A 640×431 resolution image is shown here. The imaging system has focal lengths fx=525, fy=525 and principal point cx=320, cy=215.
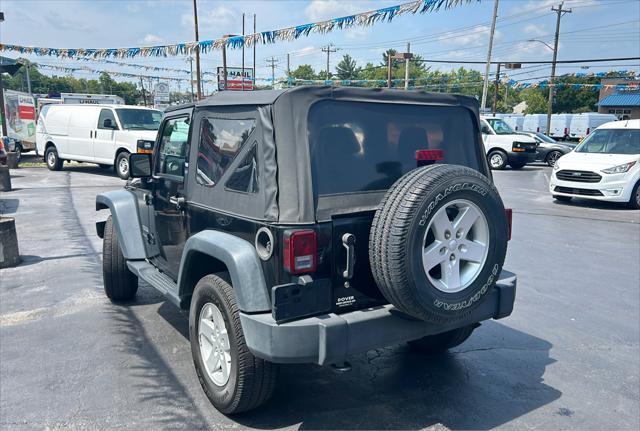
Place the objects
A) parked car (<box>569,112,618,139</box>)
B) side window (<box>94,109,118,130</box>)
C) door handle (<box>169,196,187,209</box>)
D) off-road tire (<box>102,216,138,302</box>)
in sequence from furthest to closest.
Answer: parked car (<box>569,112,618,139</box>)
side window (<box>94,109,118,130</box>)
off-road tire (<box>102,216,138,302</box>)
door handle (<box>169,196,187,209</box>)

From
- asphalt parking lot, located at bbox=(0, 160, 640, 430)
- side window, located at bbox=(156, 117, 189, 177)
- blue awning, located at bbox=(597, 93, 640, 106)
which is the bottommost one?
asphalt parking lot, located at bbox=(0, 160, 640, 430)

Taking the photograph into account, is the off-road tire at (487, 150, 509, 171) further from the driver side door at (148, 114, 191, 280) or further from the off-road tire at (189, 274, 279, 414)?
the off-road tire at (189, 274, 279, 414)

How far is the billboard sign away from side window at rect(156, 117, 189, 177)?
2062 cm

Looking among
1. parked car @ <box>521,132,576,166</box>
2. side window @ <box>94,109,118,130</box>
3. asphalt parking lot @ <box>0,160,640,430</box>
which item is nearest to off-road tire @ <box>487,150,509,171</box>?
parked car @ <box>521,132,576,166</box>

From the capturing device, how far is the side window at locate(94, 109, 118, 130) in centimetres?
1489

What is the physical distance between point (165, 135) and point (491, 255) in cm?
290

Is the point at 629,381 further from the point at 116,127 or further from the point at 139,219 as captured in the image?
the point at 116,127

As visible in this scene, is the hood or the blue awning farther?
the blue awning

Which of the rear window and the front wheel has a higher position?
the rear window

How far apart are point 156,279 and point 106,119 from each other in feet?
40.1

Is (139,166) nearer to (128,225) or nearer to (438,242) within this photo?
(128,225)

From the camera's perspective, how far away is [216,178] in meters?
3.47

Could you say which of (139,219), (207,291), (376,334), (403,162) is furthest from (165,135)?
(376,334)

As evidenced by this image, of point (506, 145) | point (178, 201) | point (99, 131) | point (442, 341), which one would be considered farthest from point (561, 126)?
point (178, 201)
